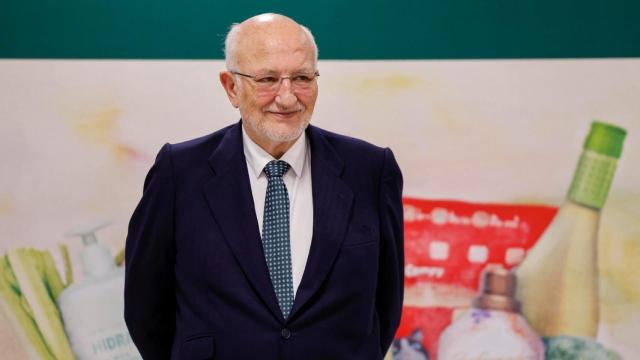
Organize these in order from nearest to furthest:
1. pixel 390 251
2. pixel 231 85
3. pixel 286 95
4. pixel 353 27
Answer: pixel 286 95 → pixel 231 85 → pixel 390 251 → pixel 353 27

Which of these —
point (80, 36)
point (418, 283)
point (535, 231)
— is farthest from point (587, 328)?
point (80, 36)

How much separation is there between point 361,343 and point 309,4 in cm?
117

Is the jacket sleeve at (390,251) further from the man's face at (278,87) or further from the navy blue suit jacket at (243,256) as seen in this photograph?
the man's face at (278,87)

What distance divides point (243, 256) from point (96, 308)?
3.58 feet

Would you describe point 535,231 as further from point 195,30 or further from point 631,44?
point 195,30

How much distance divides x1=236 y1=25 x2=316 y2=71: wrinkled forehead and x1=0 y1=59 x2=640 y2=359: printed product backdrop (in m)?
0.85

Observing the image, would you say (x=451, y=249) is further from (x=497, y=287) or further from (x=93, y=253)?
(x=93, y=253)

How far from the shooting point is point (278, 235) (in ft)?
5.80

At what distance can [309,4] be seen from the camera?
100 inches

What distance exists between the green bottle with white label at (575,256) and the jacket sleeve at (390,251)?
0.72 meters

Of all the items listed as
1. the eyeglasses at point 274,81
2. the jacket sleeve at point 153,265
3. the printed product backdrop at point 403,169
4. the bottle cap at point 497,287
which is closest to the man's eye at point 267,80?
the eyeglasses at point 274,81

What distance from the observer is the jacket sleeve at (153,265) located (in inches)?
71.1

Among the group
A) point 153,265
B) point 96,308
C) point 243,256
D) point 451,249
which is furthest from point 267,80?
point 96,308

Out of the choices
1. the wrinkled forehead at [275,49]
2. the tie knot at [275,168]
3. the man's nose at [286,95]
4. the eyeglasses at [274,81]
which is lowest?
the tie knot at [275,168]
